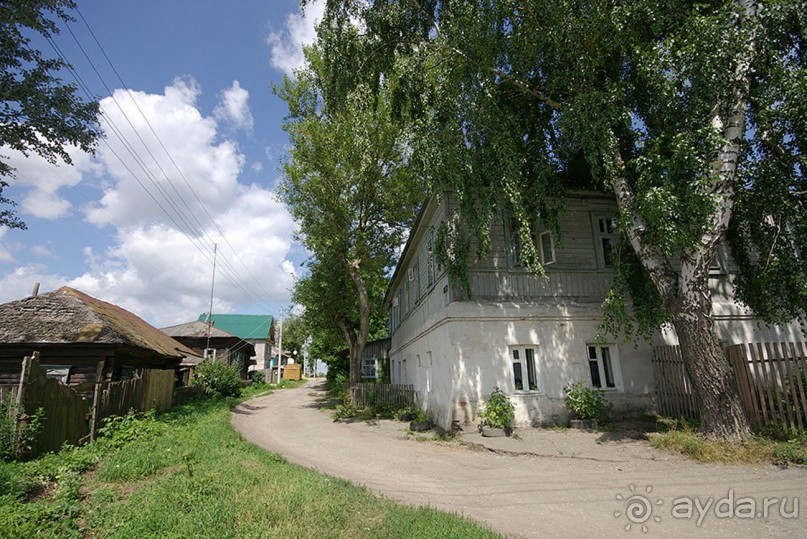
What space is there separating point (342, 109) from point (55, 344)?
1238 cm

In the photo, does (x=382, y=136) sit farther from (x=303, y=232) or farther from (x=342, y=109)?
(x=303, y=232)

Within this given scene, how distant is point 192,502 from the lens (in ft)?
16.3

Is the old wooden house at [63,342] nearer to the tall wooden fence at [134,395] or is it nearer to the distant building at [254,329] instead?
the tall wooden fence at [134,395]

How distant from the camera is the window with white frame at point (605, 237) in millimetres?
12008

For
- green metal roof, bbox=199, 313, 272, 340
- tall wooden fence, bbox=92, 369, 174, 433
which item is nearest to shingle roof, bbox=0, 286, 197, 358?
tall wooden fence, bbox=92, 369, 174, 433

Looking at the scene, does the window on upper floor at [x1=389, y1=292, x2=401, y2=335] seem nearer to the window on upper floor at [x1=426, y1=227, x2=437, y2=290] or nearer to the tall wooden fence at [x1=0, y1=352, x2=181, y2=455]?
the window on upper floor at [x1=426, y1=227, x2=437, y2=290]

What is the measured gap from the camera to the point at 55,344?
13.1m

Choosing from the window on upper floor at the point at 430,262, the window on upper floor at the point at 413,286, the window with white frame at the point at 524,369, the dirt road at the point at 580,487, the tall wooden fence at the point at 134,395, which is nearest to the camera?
the dirt road at the point at 580,487

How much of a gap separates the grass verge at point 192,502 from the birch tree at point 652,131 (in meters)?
6.34

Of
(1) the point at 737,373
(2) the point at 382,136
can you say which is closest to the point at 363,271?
(2) the point at 382,136

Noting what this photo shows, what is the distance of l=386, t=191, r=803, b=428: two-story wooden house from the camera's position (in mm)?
10641

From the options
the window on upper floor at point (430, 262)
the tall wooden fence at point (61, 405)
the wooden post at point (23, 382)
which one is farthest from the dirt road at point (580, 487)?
the window on upper floor at point (430, 262)

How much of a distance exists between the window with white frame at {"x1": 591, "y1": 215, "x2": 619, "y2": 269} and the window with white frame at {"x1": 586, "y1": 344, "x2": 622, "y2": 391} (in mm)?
2410

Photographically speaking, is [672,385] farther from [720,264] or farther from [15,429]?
[15,429]
